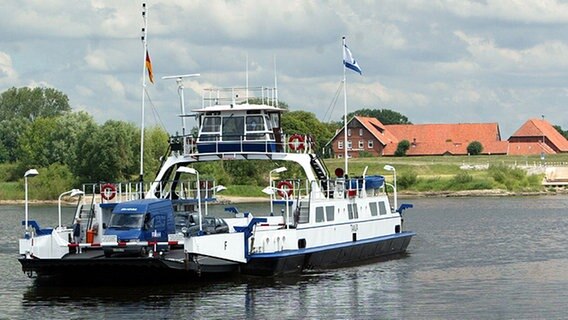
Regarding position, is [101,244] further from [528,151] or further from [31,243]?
[528,151]

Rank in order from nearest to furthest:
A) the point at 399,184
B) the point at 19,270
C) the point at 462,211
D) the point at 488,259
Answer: the point at 19,270 < the point at 488,259 < the point at 462,211 < the point at 399,184

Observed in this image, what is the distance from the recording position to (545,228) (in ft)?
219

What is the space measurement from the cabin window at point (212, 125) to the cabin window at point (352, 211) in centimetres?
592

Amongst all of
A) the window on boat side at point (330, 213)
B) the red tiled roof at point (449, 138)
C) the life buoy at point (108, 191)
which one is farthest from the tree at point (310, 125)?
the life buoy at point (108, 191)

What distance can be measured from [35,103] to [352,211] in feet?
467

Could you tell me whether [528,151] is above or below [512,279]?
above

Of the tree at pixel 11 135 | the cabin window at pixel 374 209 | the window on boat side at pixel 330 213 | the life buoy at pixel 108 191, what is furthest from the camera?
the tree at pixel 11 135

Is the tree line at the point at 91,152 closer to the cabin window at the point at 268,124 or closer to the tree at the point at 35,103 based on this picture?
the tree at the point at 35,103

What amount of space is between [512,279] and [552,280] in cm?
141

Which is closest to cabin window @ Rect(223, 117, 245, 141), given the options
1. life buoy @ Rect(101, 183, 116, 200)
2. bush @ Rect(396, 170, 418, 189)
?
life buoy @ Rect(101, 183, 116, 200)

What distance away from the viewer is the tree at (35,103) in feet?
593

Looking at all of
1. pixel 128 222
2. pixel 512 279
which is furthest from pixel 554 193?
pixel 128 222

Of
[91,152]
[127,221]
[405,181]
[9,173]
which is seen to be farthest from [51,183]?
A: [127,221]

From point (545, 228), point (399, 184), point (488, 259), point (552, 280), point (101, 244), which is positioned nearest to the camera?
point (101, 244)
